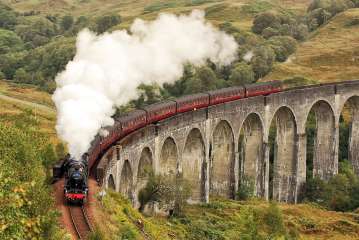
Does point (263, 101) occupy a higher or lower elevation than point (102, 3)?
lower

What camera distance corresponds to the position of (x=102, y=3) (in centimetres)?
19162

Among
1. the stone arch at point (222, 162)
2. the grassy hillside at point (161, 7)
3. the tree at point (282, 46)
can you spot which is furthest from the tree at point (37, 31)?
the stone arch at point (222, 162)

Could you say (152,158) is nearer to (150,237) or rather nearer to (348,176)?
(150,237)

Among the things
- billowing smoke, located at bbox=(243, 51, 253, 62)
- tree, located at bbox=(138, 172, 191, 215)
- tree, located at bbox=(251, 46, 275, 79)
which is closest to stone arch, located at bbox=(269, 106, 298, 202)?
tree, located at bbox=(138, 172, 191, 215)

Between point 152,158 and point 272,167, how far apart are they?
87.2 feet

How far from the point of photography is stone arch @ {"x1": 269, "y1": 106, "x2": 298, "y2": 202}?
58812 millimetres

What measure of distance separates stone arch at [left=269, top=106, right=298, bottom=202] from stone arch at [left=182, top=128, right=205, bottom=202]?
13174 mm

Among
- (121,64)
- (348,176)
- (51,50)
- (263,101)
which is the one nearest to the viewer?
(121,64)

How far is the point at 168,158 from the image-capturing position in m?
44.9

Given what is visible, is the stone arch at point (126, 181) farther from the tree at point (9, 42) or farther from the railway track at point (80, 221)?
the tree at point (9, 42)

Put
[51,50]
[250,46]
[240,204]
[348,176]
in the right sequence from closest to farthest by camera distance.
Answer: [240,204] < [348,176] < [250,46] < [51,50]

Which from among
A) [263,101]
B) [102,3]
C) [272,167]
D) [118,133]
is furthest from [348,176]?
[102,3]

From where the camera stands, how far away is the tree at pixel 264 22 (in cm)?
11606

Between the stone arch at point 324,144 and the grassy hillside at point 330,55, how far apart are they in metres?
30.6
